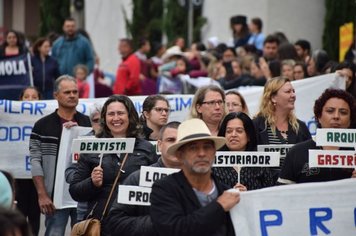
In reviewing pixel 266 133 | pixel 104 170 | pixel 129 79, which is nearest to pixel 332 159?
pixel 104 170

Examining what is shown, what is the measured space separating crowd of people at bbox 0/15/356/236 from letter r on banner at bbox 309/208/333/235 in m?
0.57

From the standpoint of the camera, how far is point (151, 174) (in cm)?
926

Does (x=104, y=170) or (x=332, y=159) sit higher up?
(x=332, y=159)

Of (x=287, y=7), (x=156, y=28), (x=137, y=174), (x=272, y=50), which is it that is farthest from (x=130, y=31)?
(x=137, y=174)

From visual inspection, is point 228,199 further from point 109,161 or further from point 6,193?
point 109,161

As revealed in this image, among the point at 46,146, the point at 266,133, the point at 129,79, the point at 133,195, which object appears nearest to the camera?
the point at 133,195

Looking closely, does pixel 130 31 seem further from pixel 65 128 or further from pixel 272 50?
pixel 65 128

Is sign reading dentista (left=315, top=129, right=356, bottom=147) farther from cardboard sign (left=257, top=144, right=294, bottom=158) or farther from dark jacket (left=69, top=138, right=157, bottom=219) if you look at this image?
dark jacket (left=69, top=138, right=157, bottom=219)

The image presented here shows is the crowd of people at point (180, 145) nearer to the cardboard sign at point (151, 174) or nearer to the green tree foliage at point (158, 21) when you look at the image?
the cardboard sign at point (151, 174)

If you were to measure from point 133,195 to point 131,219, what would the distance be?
21 centimetres

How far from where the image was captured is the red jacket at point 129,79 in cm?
2172

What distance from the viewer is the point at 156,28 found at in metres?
33.6

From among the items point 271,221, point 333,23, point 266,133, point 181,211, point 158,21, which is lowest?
point 271,221

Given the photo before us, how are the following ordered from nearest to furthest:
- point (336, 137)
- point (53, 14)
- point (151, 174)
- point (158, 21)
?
point (151, 174) → point (336, 137) → point (158, 21) → point (53, 14)
